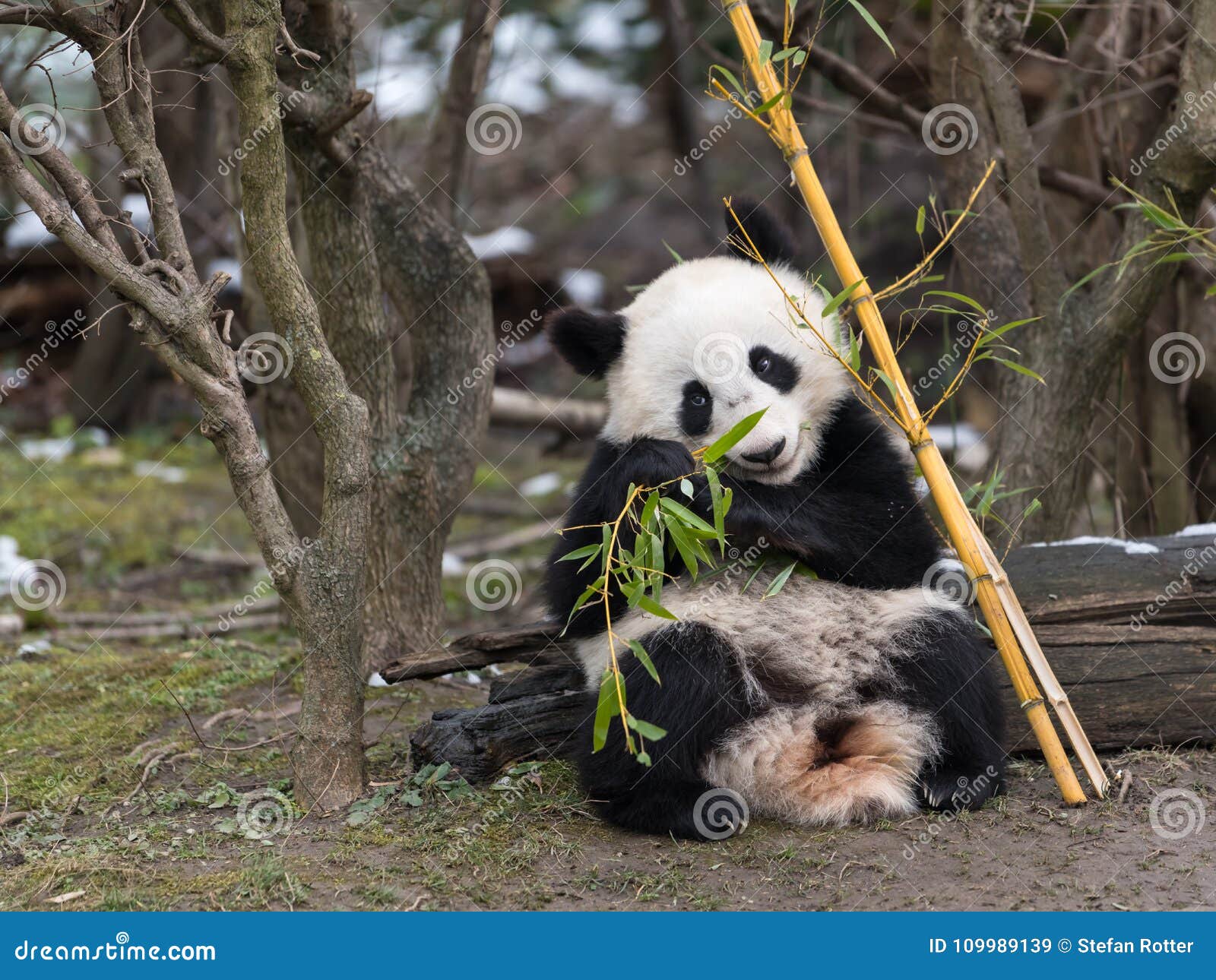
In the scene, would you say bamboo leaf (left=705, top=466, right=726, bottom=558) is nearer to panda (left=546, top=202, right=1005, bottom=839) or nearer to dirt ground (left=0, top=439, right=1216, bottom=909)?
panda (left=546, top=202, right=1005, bottom=839)

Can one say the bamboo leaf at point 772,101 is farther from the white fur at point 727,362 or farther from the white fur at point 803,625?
the white fur at point 803,625

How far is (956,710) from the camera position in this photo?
144 inches

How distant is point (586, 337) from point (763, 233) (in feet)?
2.40

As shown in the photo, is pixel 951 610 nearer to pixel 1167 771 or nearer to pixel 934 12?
pixel 1167 771

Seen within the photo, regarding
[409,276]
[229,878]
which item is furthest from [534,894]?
[409,276]

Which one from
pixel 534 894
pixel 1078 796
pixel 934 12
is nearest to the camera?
pixel 534 894

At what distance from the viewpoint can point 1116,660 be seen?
161 inches

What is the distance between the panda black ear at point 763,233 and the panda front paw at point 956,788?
1.77m

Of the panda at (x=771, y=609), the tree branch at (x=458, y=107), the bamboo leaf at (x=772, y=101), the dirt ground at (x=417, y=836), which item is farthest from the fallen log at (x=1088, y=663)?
the tree branch at (x=458, y=107)

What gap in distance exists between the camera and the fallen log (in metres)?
4.02

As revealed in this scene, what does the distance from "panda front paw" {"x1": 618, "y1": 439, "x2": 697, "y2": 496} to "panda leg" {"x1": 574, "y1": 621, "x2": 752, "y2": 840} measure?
1.49 ft

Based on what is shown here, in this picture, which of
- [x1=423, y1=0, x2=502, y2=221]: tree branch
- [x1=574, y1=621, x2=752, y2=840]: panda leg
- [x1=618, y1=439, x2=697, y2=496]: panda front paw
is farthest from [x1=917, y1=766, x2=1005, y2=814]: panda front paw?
[x1=423, y1=0, x2=502, y2=221]: tree branch

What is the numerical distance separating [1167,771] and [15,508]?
7.14 meters

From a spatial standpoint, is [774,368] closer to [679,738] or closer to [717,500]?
[717,500]
